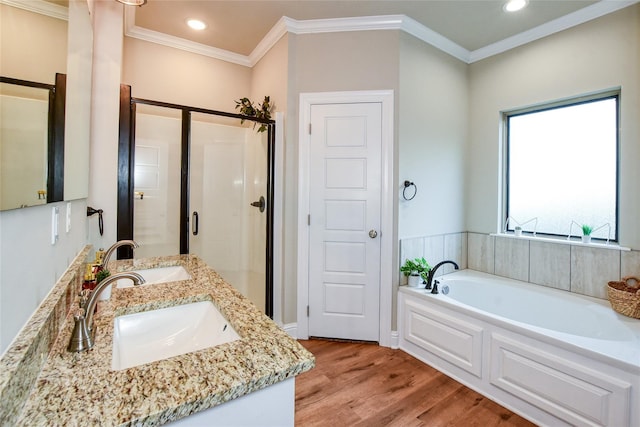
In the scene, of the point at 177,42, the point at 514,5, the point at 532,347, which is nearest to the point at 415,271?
the point at 532,347

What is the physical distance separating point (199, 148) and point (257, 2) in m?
1.34

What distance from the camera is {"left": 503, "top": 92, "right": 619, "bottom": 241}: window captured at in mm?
2393

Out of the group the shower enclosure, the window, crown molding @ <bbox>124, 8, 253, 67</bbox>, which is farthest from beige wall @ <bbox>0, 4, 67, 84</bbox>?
the window

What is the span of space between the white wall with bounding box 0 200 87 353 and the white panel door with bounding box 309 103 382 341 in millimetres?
1883

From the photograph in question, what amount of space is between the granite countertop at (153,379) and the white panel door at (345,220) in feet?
5.48

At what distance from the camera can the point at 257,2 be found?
2404 mm

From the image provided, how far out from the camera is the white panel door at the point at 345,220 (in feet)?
8.50

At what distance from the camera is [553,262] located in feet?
8.46

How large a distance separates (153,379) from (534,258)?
3.07 metres

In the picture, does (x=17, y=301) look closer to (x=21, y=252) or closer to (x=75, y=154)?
(x=21, y=252)

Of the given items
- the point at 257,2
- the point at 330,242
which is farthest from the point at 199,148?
the point at 330,242

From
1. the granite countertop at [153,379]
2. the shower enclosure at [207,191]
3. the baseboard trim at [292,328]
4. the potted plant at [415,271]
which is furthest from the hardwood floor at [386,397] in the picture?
the granite countertop at [153,379]

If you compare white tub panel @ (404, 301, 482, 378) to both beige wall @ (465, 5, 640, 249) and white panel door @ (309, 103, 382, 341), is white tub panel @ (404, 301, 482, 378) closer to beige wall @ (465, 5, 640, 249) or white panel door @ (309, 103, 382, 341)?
white panel door @ (309, 103, 382, 341)

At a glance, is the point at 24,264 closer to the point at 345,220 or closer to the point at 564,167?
the point at 345,220
